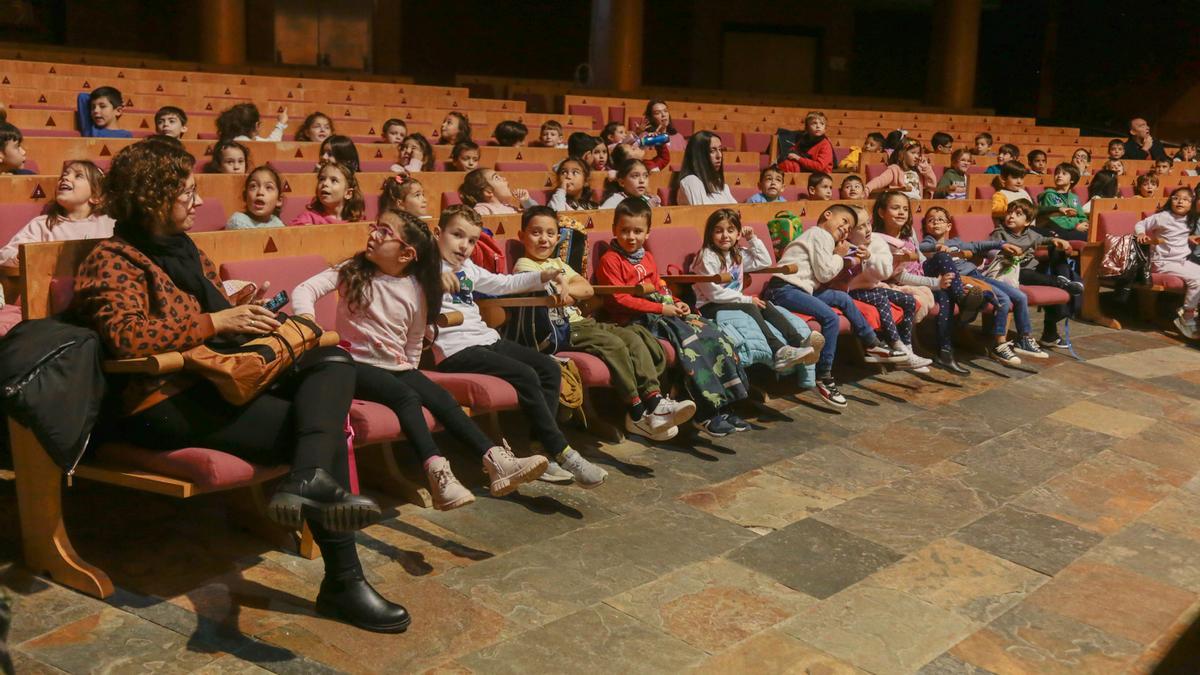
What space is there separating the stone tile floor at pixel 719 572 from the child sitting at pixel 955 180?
309 cm

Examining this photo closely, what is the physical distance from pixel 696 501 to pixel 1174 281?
146 inches

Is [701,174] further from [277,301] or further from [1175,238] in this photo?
[277,301]

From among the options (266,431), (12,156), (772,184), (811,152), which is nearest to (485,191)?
(12,156)

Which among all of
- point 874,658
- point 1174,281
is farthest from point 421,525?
point 1174,281

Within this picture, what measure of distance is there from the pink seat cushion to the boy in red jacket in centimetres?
528

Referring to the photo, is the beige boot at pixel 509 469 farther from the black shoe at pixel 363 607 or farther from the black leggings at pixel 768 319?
the black leggings at pixel 768 319

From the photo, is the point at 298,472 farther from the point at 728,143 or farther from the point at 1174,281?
the point at 728,143

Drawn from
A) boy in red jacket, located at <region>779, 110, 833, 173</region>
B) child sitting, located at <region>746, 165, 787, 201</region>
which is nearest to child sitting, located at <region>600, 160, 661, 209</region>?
child sitting, located at <region>746, 165, 787, 201</region>

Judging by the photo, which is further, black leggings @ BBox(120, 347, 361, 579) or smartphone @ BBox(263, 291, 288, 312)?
smartphone @ BBox(263, 291, 288, 312)

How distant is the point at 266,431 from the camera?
243 centimetres

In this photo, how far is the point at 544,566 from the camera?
279 centimetres

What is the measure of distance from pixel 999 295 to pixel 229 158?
308cm

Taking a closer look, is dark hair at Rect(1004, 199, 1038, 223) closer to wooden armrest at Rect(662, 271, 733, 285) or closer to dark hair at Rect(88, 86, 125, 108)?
wooden armrest at Rect(662, 271, 733, 285)

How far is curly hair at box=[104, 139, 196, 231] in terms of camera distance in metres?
2.43
